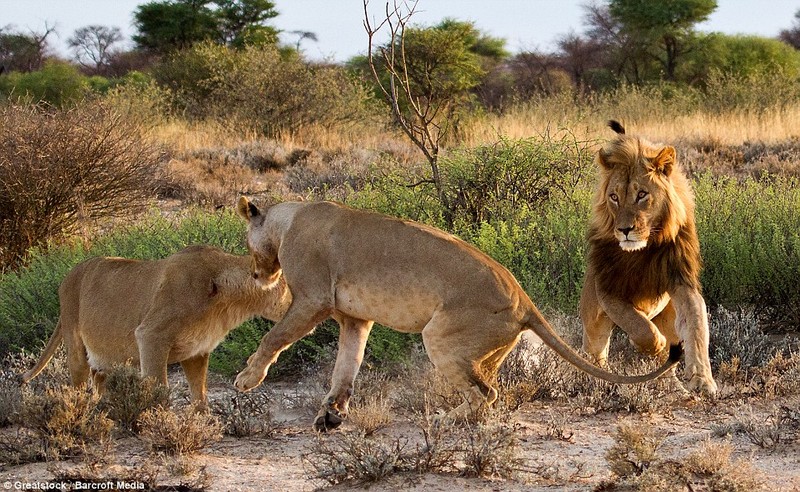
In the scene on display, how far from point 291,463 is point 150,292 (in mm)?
1402

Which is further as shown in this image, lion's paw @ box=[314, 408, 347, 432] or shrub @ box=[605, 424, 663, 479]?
lion's paw @ box=[314, 408, 347, 432]

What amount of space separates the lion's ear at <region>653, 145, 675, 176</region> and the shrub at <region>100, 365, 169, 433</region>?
3.00 m

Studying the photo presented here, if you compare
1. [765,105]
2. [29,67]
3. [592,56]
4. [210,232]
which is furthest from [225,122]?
[29,67]

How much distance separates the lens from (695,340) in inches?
243

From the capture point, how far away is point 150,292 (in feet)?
20.6

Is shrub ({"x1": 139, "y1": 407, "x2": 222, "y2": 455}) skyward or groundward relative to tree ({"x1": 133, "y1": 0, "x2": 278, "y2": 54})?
groundward

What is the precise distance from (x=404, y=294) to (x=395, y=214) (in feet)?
15.0

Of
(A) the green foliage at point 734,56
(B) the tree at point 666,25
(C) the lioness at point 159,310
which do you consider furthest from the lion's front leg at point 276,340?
(B) the tree at point 666,25

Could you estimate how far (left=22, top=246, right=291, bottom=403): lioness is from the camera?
6000 mm

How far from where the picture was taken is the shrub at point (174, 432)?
17.7ft

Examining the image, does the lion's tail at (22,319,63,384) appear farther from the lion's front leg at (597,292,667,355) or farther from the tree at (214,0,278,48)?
the tree at (214,0,278,48)

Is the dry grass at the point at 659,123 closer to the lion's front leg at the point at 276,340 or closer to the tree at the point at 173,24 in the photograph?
the lion's front leg at the point at 276,340

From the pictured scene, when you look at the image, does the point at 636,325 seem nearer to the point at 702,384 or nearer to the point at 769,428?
the point at 702,384

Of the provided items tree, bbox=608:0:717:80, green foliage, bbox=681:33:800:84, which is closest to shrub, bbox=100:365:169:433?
green foliage, bbox=681:33:800:84
